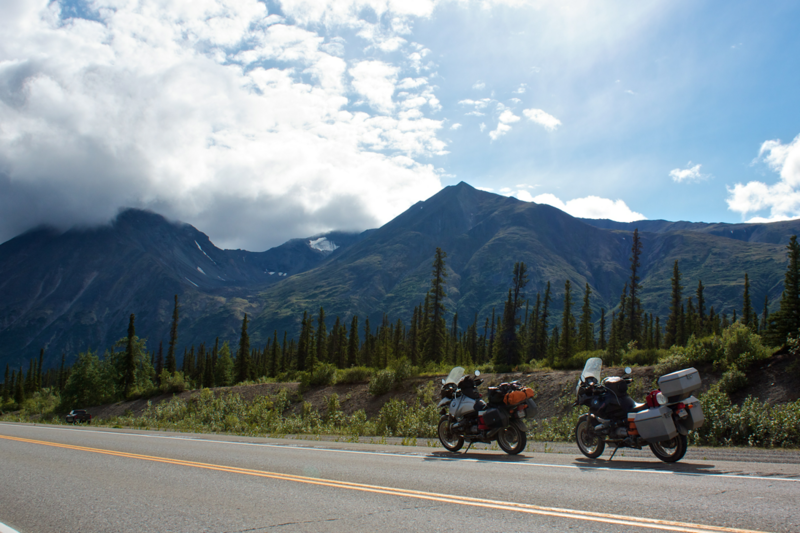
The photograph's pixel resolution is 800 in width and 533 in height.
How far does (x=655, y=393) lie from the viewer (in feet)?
30.8

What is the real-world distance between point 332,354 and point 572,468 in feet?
280

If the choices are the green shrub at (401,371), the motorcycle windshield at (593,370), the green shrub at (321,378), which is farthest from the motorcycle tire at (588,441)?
the green shrub at (321,378)

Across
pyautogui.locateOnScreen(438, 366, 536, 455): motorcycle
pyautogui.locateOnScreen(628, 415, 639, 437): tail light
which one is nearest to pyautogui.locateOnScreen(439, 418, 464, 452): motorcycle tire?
pyautogui.locateOnScreen(438, 366, 536, 455): motorcycle

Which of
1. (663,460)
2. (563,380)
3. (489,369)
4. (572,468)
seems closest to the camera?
(572,468)

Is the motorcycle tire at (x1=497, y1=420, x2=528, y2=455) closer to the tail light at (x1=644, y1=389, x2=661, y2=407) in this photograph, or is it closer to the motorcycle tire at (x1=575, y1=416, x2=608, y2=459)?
the motorcycle tire at (x1=575, y1=416, x2=608, y2=459)

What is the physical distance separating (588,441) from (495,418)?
1903mm

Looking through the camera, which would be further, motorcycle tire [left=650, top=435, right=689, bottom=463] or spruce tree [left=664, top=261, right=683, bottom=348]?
spruce tree [left=664, top=261, right=683, bottom=348]

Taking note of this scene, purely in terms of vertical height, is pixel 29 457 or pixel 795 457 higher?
pixel 795 457

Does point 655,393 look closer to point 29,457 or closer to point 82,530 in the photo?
point 82,530

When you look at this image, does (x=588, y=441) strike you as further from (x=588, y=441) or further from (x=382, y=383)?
(x=382, y=383)

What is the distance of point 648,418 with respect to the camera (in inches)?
351

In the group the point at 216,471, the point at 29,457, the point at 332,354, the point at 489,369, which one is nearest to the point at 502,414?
the point at 216,471

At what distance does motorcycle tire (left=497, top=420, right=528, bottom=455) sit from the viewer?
Result: 10.6 metres

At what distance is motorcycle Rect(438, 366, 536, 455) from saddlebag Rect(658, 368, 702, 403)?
2765 mm
